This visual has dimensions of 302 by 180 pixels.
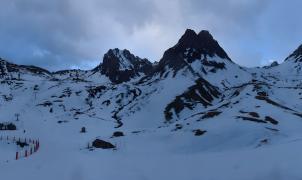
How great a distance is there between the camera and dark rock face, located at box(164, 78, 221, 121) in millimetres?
144425

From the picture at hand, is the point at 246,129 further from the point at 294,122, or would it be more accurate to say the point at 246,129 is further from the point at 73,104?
the point at 73,104

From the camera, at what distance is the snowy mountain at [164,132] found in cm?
3588

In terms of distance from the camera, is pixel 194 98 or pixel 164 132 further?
pixel 194 98

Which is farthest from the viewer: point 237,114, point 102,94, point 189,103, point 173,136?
point 102,94

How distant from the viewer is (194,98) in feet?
506

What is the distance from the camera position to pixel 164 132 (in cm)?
9931

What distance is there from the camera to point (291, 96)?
156625 millimetres

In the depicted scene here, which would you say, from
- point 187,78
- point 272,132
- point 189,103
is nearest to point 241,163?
point 272,132

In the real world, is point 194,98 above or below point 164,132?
above

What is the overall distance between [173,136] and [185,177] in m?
58.7

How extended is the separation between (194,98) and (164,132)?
56.8m

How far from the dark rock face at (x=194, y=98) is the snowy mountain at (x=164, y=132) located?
38 centimetres

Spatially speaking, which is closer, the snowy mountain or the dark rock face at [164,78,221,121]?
the snowy mountain

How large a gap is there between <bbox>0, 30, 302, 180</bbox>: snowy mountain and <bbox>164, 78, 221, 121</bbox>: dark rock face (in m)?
0.38
